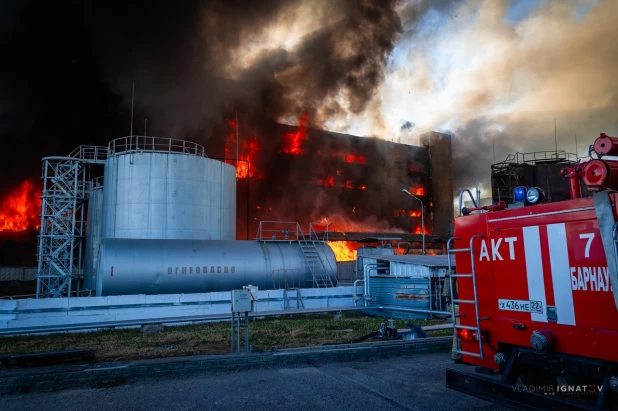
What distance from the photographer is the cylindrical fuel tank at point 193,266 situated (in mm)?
16422

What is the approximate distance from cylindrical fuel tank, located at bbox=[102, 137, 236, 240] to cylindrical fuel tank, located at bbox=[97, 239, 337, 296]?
407 centimetres

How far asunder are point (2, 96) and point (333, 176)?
110ft

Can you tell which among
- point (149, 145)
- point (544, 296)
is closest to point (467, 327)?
point (544, 296)

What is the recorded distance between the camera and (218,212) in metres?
24.3

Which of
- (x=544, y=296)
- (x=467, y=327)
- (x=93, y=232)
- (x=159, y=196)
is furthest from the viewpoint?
(x=93, y=232)

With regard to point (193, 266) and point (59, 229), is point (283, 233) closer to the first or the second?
point (59, 229)

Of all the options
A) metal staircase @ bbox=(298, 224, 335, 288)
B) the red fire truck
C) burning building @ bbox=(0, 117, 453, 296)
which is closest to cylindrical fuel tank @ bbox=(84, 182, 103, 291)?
burning building @ bbox=(0, 117, 453, 296)

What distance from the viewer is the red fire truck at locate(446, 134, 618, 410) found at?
13.1 ft

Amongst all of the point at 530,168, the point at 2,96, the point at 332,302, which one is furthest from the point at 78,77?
the point at 530,168

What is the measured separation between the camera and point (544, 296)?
15.1ft

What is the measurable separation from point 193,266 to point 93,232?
39.2 ft

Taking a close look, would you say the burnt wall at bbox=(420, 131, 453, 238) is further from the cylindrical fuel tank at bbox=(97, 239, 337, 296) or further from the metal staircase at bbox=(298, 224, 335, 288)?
the cylindrical fuel tank at bbox=(97, 239, 337, 296)

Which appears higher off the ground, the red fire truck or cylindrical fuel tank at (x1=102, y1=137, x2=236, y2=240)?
cylindrical fuel tank at (x1=102, y1=137, x2=236, y2=240)

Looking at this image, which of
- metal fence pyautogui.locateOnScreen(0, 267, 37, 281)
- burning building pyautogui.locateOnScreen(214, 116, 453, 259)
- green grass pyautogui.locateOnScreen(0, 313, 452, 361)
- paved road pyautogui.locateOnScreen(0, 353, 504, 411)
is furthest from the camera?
burning building pyautogui.locateOnScreen(214, 116, 453, 259)
